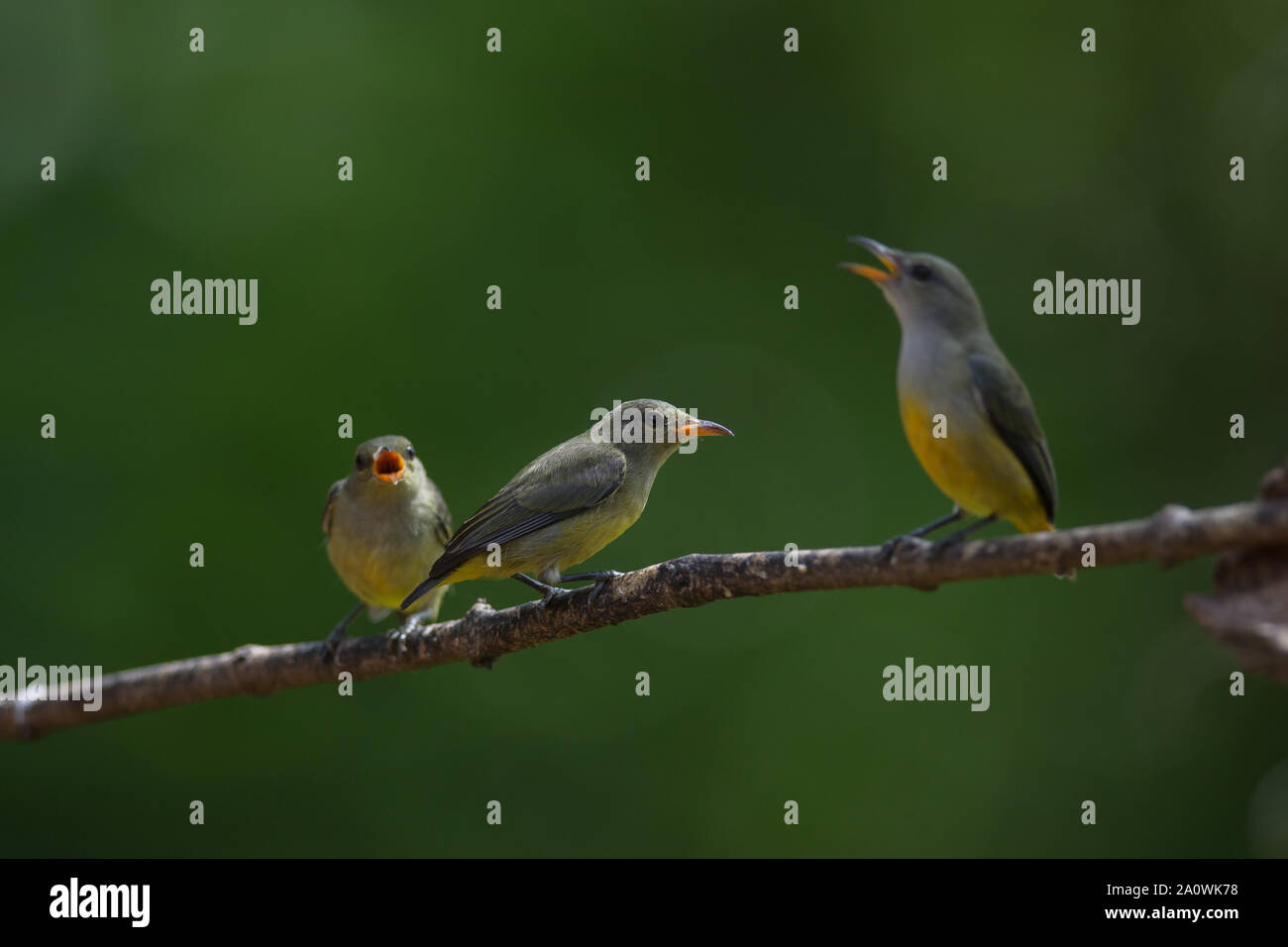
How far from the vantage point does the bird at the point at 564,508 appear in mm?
4352

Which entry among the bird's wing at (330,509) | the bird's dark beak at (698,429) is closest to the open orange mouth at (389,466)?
the bird's wing at (330,509)

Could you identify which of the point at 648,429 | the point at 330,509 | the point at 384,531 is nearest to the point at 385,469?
the point at 384,531

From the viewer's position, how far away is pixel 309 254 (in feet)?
30.9

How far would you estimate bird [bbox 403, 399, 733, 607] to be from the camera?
14.3 ft

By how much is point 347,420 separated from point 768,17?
5.00m

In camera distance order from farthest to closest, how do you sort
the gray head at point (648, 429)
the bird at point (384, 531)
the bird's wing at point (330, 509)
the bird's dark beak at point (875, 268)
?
the bird's wing at point (330, 509), the bird at point (384, 531), the gray head at point (648, 429), the bird's dark beak at point (875, 268)

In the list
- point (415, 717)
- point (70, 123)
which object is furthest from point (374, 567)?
point (70, 123)

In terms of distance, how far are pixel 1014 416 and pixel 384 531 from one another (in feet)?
11.1

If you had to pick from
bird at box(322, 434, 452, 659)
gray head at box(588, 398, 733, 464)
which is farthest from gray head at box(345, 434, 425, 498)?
gray head at box(588, 398, 733, 464)

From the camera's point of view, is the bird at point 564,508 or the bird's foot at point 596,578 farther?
the bird at point 564,508

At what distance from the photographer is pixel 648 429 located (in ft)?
14.8

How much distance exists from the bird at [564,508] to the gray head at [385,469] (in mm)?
999

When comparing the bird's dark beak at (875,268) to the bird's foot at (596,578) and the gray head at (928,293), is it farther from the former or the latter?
the bird's foot at (596,578)

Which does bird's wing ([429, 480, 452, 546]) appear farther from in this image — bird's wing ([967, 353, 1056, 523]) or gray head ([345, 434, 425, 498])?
bird's wing ([967, 353, 1056, 523])
